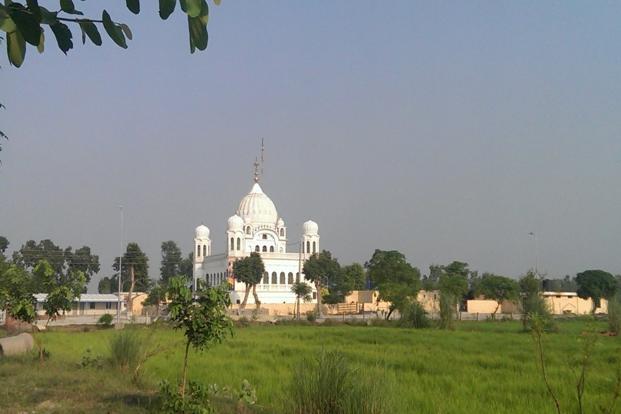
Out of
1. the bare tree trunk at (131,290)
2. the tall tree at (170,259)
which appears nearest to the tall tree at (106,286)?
the tall tree at (170,259)

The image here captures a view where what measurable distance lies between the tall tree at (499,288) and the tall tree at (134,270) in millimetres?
35003

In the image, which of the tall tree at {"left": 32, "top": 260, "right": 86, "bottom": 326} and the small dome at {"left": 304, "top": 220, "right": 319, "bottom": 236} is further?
the small dome at {"left": 304, "top": 220, "right": 319, "bottom": 236}

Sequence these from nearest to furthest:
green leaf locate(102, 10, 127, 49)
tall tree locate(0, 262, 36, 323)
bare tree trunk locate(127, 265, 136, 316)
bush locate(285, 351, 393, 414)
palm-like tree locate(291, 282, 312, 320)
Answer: green leaf locate(102, 10, 127, 49)
bush locate(285, 351, 393, 414)
tall tree locate(0, 262, 36, 323)
bare tree trunk locate(127, 265, 136, 316)
palm-like tree locate(291, 282, 312, 320)

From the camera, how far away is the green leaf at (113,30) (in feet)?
7.61

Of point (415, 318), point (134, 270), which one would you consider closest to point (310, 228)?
point (134, 270)

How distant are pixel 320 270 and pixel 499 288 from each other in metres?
19.2

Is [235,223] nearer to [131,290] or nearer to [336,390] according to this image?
[131,290]

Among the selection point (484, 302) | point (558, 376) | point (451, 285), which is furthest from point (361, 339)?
point (484, 302)

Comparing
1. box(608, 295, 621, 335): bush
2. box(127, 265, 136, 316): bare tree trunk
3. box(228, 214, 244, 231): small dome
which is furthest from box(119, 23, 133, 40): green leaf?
box(228, 214, 244, 231): small dome

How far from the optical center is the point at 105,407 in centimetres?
947

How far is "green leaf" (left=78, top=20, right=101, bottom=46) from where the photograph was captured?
240 centimetres

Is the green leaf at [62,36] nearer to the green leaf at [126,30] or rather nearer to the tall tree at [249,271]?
the green leaf at [126,30]

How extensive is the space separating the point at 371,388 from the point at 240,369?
341 inches

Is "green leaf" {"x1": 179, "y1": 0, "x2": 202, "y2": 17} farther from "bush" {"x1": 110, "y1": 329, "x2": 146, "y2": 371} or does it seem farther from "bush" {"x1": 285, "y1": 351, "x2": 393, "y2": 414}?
"bush" {"x1": 110, "y1": 329, "x2": 146, "y2": 371}
